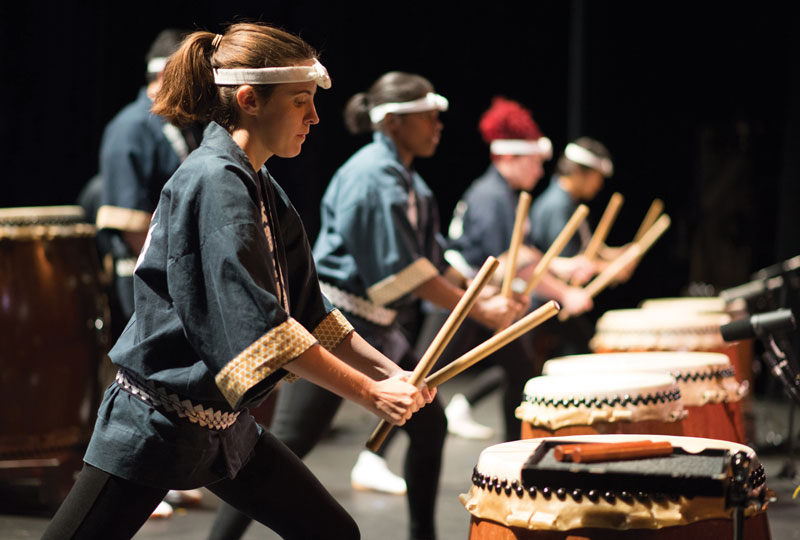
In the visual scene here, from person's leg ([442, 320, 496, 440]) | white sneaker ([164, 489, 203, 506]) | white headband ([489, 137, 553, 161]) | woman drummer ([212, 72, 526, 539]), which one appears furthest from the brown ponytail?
person's leg ([442, 320, 496, 440])

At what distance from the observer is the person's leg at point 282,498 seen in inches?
68.8

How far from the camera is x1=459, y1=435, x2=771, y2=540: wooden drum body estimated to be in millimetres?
1527

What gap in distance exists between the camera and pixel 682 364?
8.45ft

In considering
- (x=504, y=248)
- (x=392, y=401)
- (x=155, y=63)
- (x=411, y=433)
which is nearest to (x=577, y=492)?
(x=392, y=401)

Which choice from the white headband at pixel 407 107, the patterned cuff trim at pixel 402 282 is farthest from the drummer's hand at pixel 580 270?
the patterned cuff trim at pixel 402 282

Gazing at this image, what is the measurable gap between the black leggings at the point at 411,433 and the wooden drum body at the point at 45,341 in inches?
38.5

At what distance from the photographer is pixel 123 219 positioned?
3318 millimetres

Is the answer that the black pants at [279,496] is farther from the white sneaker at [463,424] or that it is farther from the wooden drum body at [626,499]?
the white sneaker at [463,424]

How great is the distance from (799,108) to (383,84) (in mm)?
3365

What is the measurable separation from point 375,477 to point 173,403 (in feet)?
7.17

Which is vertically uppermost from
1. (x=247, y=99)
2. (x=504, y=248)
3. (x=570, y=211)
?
(x=247, y=99)

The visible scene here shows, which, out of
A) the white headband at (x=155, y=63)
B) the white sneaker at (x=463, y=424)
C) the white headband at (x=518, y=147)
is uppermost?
the white headband at (x=155, y=63)

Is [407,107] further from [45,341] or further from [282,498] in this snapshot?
[282,498]

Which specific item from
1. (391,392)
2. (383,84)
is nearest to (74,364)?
(383,84)
